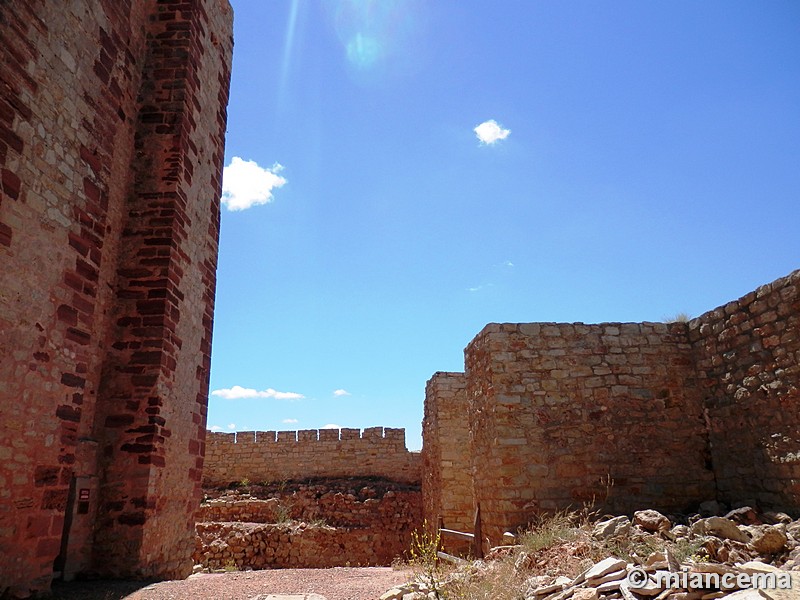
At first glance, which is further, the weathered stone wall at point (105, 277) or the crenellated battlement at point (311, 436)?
the crenellated battlement at point (311, 436)

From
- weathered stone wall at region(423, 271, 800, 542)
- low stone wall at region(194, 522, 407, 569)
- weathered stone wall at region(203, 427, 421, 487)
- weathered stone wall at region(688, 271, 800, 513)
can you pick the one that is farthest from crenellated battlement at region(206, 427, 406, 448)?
weathered stone wall at region(688, 271, 800, 513)

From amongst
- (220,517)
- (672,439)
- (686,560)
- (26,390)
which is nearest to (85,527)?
(26,390)

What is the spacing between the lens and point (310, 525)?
1530 centimetres

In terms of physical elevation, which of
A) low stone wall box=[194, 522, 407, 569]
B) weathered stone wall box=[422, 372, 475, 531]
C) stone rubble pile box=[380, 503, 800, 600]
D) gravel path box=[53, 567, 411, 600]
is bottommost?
low stone wall box=[194, 522, 407, 569]

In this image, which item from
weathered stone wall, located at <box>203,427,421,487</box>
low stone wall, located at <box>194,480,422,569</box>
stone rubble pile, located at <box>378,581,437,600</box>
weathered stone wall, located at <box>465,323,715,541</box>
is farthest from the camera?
weathered stone wall, located at <box>203,427,421,487</box>

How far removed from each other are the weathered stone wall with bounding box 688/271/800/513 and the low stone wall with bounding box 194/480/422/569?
9765 millimetres

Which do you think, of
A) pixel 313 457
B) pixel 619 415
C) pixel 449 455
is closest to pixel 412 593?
pixel 619 415

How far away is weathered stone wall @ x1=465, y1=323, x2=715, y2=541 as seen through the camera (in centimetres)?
792

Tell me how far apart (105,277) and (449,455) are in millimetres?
8806

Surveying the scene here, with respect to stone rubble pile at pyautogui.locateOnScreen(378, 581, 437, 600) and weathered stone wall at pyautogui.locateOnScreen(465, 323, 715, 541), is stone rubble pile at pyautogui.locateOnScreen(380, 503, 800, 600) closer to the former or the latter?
stone rubble pile at pyautogui.locateOnScreen(378, 581, 437, 600)

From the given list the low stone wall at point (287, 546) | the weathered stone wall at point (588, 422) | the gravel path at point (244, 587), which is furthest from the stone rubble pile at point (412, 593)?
the low stone wall at point (287, 546)

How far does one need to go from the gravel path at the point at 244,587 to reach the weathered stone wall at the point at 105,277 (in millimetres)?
402

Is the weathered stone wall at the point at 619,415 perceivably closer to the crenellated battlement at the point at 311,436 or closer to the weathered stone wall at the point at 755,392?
the weathered stone wall at the point at 755,392

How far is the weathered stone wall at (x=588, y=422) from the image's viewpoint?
7.92 m
